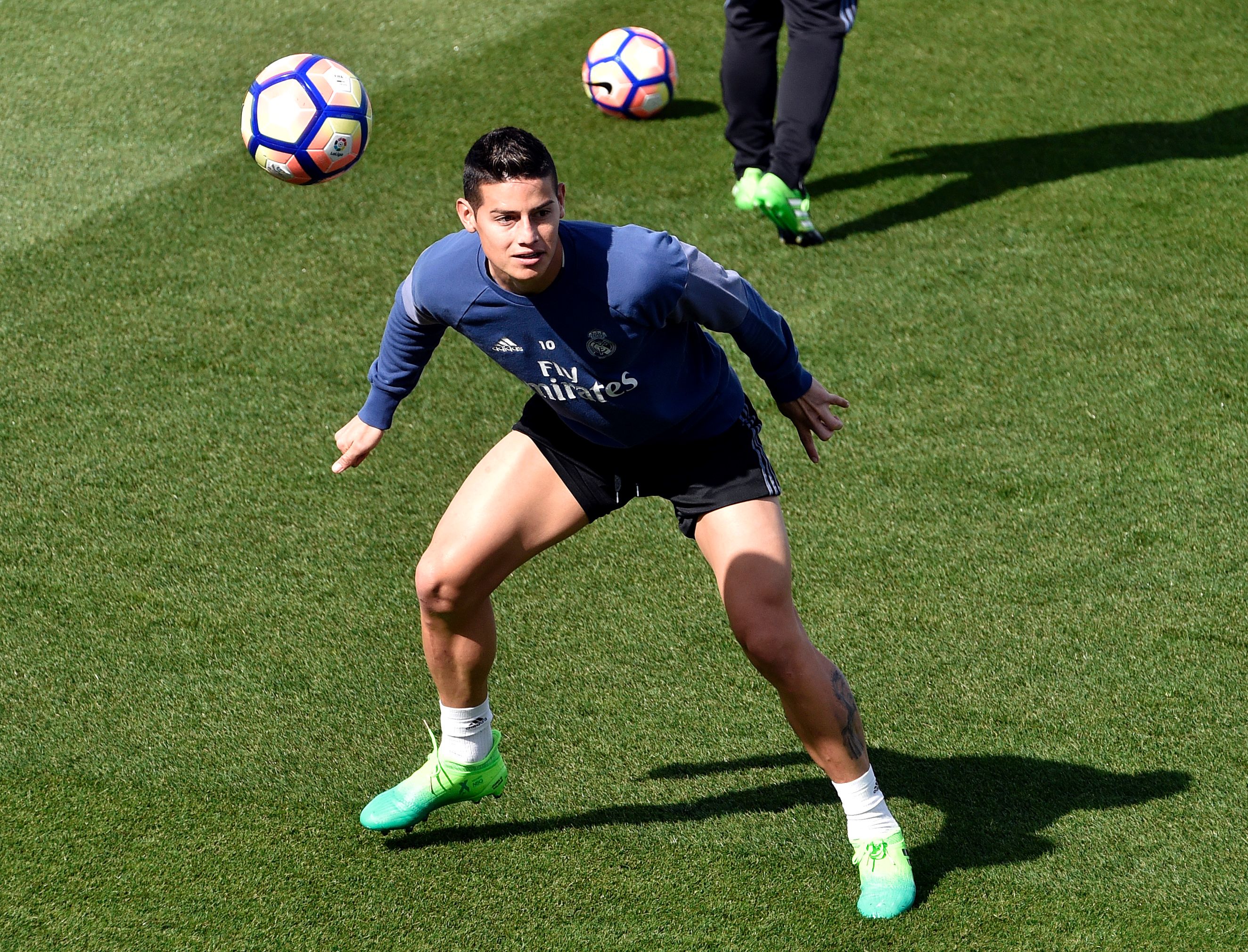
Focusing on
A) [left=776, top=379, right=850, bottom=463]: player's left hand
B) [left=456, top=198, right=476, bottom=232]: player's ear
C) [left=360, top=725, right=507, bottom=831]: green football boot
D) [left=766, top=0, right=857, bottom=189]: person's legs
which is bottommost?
[left=360, top=725, right=507, bottom=831]: green football boot

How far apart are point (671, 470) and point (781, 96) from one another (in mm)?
4273

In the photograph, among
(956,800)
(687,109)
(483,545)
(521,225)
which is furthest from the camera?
(687,109)

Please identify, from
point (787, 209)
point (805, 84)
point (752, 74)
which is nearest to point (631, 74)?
point (752, 74)

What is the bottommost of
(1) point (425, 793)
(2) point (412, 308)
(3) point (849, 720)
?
(1) point (425, 793)

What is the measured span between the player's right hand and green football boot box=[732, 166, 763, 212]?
3.95 m

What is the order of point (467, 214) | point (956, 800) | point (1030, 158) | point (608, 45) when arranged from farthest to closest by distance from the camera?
point (608, 45) → point (1030, 158) → point (956, 800) → point (467, 214)

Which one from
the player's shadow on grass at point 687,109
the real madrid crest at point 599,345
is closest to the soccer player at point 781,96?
the player's shadow on grass at point 687,109

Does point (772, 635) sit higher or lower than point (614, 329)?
lower

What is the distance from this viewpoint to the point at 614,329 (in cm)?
383

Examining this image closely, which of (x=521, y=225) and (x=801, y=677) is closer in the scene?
(x=521, y=225)

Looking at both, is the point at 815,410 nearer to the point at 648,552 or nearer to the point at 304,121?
the point at 648,552

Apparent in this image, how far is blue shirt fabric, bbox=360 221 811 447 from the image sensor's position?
12.4 feet

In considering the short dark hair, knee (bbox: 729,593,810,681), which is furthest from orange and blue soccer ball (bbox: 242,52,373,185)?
knee (bbox: 729,593,810,681)

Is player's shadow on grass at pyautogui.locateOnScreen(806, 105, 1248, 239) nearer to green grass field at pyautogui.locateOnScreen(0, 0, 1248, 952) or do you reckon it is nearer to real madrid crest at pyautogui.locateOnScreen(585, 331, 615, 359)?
green grass field at pyautogui.locateOnScreen(0, 0, 1248, 952)
